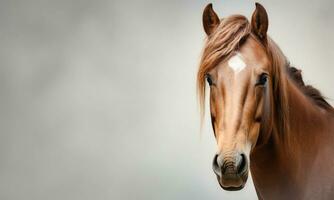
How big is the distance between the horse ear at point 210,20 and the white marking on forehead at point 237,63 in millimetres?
183

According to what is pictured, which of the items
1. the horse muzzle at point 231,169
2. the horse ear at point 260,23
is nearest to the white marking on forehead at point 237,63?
the horse ear at point 260,23

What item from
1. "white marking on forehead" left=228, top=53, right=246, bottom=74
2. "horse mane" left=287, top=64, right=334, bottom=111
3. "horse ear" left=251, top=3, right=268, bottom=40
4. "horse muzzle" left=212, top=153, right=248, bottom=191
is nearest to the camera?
"horse muzzle" left=212, top=153, right=248, bottom=191

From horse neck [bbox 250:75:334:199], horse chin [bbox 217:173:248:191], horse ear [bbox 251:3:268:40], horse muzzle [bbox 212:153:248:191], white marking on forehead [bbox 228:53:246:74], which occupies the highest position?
horse ear [bbox 251:3:268:40]

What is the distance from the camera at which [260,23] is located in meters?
1.49

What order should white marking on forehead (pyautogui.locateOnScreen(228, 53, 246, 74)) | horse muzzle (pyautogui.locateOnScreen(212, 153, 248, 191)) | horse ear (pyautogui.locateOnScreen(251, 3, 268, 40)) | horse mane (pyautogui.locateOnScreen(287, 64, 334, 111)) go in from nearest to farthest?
horse muzzle (pyautogui.locateOnScreen(212, 153, 248, 191))
white marking on forehead (pyautogui.locateOnScreen(228, 53, 246, 74))
horse ear (pyautogui.locateOnScreen(251, 3, 268, 40))
horse mane (pyautogui.locateOnScreen(287, 64, 334, 111))

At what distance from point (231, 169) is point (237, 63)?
294 millimetres

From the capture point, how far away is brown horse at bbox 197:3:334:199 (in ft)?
4.36

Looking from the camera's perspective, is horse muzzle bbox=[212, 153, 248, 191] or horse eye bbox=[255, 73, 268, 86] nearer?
horse muzzle bbox=[212, 153, 248, 191]

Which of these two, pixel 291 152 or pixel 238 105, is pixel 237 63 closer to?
pixel 238 105

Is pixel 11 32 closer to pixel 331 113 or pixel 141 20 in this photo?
pixel 141 20

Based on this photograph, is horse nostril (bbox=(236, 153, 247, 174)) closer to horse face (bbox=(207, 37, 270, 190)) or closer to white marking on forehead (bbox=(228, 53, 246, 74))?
horse face (bbox=(207, 37, 270, 190))

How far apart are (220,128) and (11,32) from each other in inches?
90.0

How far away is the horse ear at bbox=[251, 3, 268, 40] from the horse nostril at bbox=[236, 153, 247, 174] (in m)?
0.39

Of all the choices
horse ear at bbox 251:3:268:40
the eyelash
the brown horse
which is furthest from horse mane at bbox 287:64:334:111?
the eyelash
